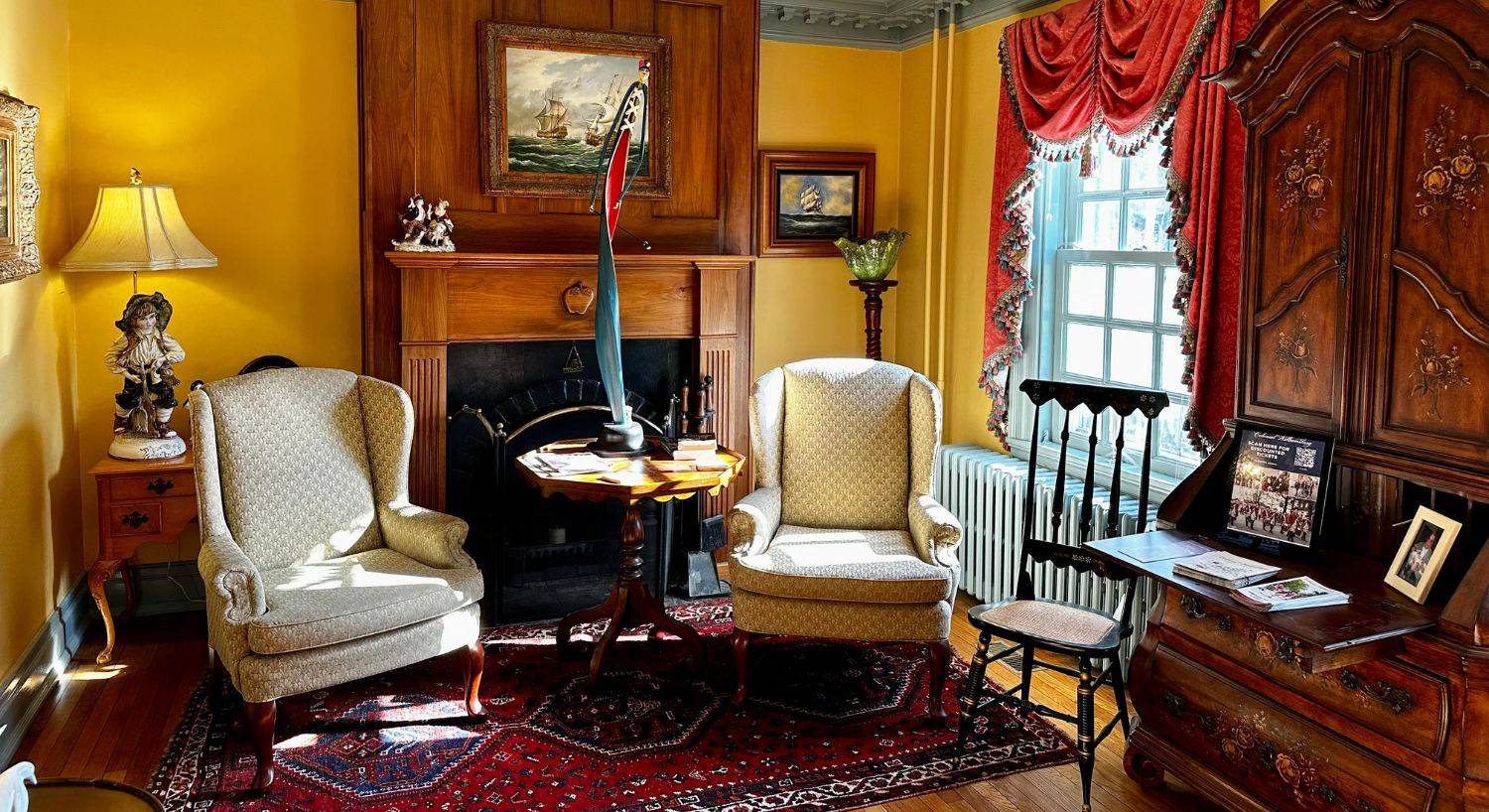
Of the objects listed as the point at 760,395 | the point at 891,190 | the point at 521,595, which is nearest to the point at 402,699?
the point at 521,595

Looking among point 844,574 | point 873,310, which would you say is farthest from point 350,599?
point 873,310

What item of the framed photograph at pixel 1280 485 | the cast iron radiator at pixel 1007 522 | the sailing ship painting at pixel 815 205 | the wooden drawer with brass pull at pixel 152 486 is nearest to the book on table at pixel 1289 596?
the framed photograph at pixel 1280 485

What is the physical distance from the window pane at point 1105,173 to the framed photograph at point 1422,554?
1.88 meters

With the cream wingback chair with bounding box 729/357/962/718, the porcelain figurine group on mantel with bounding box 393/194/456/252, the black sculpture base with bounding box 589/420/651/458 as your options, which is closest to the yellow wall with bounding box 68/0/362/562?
the porcelain figurine group on mantel with bounding box 393/194/456/252

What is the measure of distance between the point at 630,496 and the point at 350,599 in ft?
2.92

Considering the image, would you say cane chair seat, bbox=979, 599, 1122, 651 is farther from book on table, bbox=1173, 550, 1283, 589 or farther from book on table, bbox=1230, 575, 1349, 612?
book on table, bbox=1230, 575, 1349, 612

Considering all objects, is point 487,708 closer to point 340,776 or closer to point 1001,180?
point 340,776

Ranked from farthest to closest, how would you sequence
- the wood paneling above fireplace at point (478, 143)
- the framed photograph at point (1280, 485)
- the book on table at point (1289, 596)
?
the wood paneling above fireplace at point (478, 143)
the framed photograph at point (1280, 485)
the book on table at point (1289, 596)

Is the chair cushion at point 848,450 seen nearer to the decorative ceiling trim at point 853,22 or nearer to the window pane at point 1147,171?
the window pane at point 1147,171

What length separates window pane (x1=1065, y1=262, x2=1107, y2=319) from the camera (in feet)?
14.2

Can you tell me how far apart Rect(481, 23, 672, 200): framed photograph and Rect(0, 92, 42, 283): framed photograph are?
152 cm

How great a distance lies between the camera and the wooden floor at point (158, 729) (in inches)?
124

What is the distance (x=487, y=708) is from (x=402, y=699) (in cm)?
30

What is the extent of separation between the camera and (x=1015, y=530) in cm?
441
